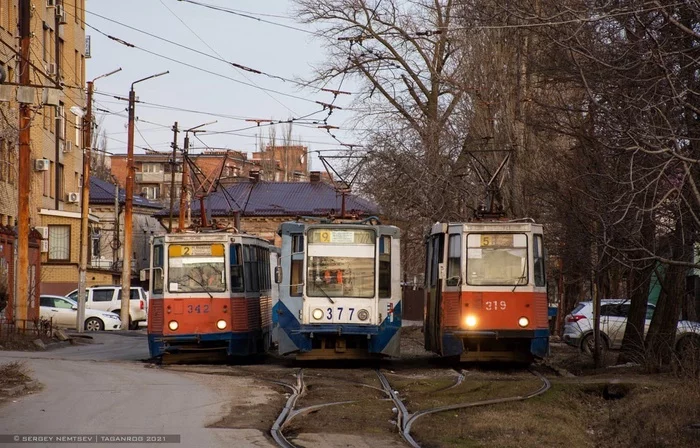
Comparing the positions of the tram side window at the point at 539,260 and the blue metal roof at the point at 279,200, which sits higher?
the blue metal roof at the point at 279,200

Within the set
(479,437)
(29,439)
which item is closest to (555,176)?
(479,437)

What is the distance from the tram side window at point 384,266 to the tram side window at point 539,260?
2753 mm

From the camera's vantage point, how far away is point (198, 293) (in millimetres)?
23094

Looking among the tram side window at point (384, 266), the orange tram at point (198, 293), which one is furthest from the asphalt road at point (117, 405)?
the tram side window at point (384, 266)

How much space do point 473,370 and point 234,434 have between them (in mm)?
10643

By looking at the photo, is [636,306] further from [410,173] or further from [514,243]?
[410,173]

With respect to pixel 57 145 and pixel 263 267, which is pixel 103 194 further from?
pixel 263 267

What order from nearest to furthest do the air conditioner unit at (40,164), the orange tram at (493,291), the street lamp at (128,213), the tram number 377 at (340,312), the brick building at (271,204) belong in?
1. the orange tram at (493,291)
2. the tram number 377 at (340,312)
3. the street lamp at (128,213)
4. the air conditioner unit at (40,164)
5. the brick building at (271,204)

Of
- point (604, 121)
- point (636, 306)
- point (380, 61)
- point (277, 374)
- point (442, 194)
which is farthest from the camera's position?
point (380, 61)

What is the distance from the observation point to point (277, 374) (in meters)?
20.9

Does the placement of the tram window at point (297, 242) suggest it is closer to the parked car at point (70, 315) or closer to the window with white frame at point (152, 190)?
the parked car at point (70, 315)

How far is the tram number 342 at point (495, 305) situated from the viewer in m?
21.2

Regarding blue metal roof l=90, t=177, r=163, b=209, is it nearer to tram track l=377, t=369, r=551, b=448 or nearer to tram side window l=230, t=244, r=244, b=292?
tram side window l=230, t=244, r=244, b=292

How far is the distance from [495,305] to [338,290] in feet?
9.63
